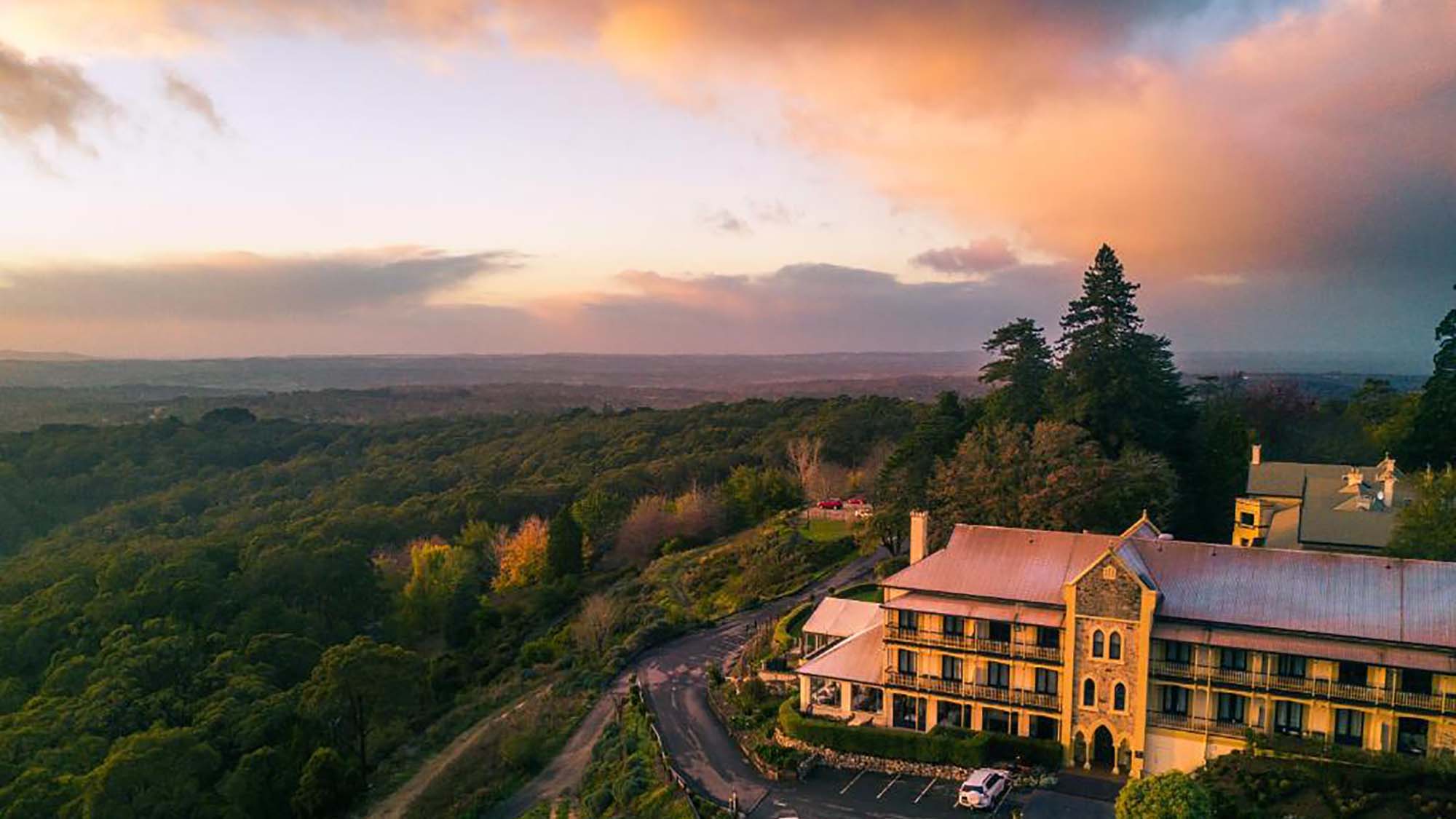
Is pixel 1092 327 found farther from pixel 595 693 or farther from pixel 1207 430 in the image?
pixel 595 693

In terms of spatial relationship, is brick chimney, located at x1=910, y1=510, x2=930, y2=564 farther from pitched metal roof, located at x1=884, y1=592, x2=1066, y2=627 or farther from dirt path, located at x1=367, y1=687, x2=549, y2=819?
dirt path, located at x1=367, y1=687, x2=549, y2=819

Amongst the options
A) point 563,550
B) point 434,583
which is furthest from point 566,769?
point 563,550

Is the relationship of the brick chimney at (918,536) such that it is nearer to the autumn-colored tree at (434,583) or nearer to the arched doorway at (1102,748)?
the arched doorway at (1102,748)

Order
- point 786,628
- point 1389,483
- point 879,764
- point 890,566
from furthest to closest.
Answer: point 890,566 → point 786,628 → point 1389,483 → point 879,764

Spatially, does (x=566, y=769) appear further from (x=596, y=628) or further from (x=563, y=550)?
(x=563, y=550)

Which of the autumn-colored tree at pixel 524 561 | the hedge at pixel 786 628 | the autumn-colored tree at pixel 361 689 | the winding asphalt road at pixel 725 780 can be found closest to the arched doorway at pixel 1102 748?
the winding asphalt road at pixel 725 780

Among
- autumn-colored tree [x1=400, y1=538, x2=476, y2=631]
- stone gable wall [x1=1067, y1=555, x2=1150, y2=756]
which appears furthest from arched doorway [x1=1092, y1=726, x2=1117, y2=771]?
autumn-colored tree [x1=400, y1=538, x2=476, y2=631]
